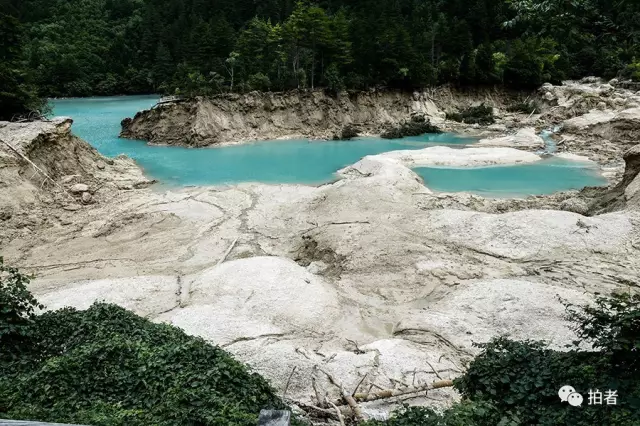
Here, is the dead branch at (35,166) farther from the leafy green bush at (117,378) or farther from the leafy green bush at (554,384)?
the leafy green bush at (554,384)

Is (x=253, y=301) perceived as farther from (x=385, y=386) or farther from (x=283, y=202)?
(x=283, y=202)

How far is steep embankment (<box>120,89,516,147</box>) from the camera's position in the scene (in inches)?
1528

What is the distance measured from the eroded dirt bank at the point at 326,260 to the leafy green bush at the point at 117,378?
1.75m

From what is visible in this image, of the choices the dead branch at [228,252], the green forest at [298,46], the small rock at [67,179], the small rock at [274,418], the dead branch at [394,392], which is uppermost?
the green forest at [298,46]

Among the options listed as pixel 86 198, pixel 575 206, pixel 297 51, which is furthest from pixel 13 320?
pixel 297 51

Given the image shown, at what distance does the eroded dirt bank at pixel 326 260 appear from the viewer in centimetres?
1009

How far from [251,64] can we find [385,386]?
134 ft

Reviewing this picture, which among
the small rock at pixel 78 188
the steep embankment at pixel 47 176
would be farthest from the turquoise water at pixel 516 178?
the small rock at pixel 78 188

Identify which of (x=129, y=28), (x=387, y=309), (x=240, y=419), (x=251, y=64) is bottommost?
(x=387, y=309)

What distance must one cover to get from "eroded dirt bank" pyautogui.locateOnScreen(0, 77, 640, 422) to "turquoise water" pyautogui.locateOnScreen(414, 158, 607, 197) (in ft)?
7.18

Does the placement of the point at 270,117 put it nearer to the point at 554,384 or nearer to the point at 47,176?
the point at 47,176

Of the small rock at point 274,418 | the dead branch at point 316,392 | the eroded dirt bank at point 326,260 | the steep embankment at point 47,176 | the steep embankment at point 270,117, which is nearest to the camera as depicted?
the small rock at point 274,418

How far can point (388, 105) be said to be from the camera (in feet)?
150

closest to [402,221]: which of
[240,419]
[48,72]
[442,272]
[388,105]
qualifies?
[442,272]
